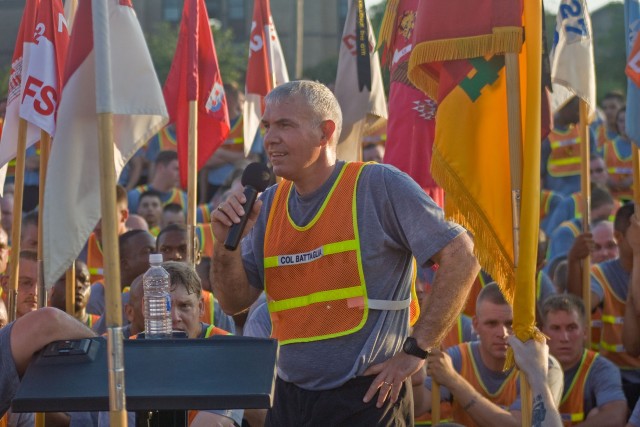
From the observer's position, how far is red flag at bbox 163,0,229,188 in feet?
31.8

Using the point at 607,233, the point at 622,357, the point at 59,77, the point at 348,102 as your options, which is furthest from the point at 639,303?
the point at 59,77

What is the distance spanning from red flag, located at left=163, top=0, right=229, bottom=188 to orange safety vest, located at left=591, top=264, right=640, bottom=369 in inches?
131

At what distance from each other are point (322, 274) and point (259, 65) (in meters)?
6.31

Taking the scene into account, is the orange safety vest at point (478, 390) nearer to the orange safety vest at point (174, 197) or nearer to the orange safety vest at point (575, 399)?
the orange safety vest at point (575, 399)

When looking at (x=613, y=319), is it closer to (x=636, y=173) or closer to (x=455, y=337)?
(x=636, y=173)

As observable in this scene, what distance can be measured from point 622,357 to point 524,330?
12.5 ft

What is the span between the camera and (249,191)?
471cm

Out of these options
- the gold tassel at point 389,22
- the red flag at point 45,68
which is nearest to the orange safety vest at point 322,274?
the red flag at point 45,68

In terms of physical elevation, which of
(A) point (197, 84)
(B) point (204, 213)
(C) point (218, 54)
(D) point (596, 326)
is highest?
(C) point (218, 54)

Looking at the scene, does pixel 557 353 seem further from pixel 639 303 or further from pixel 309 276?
pixel 309 276

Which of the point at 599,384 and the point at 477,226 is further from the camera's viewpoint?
the point at 599,384

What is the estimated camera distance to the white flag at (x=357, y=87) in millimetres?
10039

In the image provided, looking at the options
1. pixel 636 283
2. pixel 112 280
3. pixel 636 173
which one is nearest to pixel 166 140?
pixel 636 173

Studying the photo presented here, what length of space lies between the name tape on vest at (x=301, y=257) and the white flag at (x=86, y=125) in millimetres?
884
